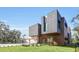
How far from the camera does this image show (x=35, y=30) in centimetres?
342

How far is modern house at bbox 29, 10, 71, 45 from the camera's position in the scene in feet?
11.1

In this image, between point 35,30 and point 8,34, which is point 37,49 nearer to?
point 35,30

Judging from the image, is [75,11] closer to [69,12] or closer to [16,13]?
[69,12]

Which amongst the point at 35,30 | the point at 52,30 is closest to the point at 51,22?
the point at 52,30

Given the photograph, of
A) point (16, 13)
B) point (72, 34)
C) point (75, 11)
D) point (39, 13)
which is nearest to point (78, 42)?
point (72, 34)

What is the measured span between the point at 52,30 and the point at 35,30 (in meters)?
0.22

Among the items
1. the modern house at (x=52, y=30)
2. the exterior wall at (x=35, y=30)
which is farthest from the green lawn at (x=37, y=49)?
the exterior wall at (x=35, y=30)

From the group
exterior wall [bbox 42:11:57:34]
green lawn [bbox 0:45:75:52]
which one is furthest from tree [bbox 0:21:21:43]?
exterior wall [bbox 42:11:57:34]

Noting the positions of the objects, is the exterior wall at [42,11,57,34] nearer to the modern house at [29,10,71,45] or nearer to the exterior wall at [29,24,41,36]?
the modern house at [29,10,71,45]

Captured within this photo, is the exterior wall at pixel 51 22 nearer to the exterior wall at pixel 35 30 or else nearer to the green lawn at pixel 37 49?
the exterior wall at pixel 35 30

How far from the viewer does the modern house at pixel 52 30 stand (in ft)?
11.1

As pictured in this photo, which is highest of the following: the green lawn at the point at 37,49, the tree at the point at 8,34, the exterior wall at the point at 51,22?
the exterior wall at the point at 51,22
